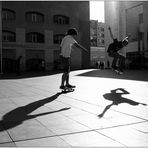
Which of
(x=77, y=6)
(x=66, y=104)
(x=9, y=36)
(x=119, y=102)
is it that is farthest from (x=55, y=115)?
(x=77, y=6)

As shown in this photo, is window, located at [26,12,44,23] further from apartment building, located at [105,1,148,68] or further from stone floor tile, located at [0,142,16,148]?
stone floor tile, located at [0,142,16,148]

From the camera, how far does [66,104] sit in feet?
19.6

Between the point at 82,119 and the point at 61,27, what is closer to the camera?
the point at 82,119

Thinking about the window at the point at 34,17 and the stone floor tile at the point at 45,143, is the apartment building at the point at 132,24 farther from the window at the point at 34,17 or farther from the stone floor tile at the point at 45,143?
the stone floor tile at the point at 45,143

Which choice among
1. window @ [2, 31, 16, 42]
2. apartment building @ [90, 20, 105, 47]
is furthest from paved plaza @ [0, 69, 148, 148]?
apartment building @ [90, 20, 105, 47]

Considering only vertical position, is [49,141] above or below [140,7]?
below

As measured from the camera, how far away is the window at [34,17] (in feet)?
141

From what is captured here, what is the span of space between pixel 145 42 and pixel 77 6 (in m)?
15.5

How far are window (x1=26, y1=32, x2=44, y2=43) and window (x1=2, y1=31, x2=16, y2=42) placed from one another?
2.25 meters

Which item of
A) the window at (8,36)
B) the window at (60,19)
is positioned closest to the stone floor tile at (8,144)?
the window at (8,36)

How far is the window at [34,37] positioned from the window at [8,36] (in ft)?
7.39

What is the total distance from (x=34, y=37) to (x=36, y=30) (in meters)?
1.15

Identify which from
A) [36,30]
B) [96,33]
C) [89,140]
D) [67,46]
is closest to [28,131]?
[89,140]

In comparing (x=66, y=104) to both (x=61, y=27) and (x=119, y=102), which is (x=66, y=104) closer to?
(x=119, y=102)
